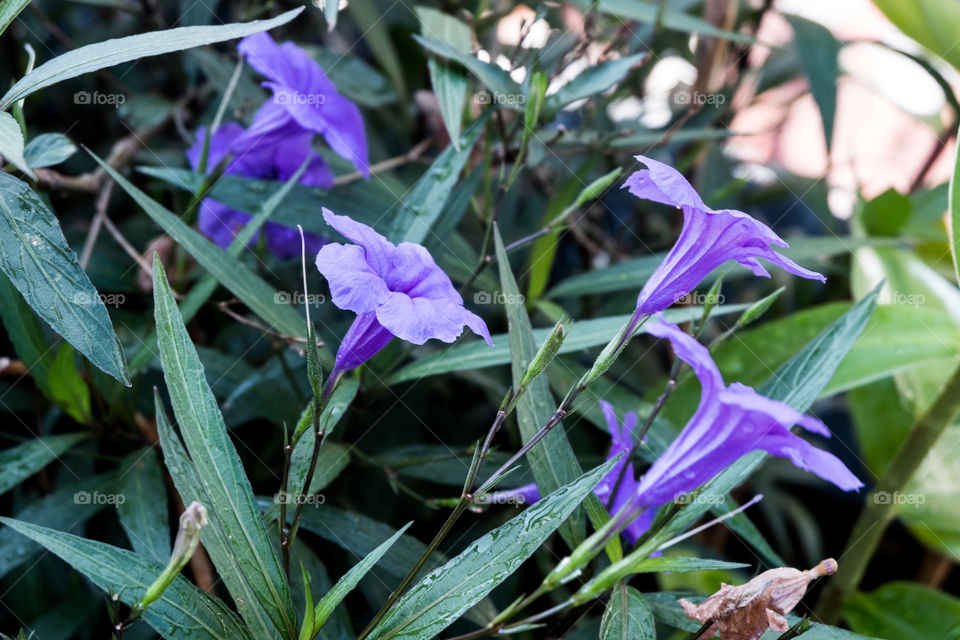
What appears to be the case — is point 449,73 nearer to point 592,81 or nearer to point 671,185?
point 592,81

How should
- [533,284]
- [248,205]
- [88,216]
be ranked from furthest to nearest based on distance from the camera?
[88,216], [533,284], [248,205]

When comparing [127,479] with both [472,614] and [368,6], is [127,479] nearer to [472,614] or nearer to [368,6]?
[472,614]

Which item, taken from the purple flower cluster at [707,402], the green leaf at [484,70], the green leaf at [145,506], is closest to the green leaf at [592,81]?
the green leaf at [484,70]

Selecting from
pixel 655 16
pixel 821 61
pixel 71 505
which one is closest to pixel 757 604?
pixel 71 505

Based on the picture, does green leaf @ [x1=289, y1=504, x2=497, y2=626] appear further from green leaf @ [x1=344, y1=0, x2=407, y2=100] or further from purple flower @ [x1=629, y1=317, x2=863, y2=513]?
green leaf @ [x1=344, y1=0, x2=407, y2=100]

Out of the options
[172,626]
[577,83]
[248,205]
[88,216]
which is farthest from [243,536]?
[88,216]

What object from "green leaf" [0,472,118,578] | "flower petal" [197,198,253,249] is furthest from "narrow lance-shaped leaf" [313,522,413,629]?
"flower petal" [197,198,253,249]
